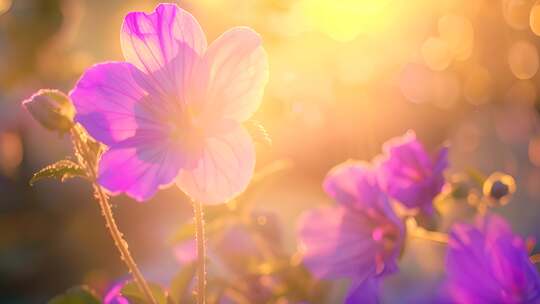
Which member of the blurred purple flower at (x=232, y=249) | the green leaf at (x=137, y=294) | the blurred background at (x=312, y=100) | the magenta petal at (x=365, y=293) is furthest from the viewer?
the blurred background at (x=312, y=100)

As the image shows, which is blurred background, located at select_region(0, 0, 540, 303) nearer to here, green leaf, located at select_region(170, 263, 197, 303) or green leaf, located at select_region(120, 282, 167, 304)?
green leaf, located at select_region(170, 263, 197, 303)

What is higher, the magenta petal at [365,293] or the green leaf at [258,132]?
the green leaf at [258,132]

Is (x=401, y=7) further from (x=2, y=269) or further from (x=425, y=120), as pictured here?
(x=2, y=269)

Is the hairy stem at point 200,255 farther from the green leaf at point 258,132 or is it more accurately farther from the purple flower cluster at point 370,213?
the purple flower cluster at point 370,213

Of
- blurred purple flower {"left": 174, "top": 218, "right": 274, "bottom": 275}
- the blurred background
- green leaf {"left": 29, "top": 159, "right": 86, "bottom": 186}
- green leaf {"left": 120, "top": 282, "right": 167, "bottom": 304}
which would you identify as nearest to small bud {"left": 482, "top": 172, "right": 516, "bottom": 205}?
blurred purple flower {"left": 174, "top": 218, "right": 274, "bottom": 275}

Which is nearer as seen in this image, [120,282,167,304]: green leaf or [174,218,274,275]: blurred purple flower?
[120,282,167,304]: green leaf

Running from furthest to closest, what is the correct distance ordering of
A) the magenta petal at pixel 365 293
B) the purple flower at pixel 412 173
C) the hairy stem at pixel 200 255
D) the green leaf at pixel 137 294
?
the purple flower at pixel 412 173, the magenta petal at pixel 365 293, the green leaf at pixel 137 294, the hairy stem at pixel 200 255

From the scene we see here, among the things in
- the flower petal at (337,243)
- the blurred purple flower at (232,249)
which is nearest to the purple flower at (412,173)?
the flower petal at (337,243)

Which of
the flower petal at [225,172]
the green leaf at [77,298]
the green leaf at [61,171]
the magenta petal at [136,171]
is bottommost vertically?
Answer: the green leaf at [77,298]
